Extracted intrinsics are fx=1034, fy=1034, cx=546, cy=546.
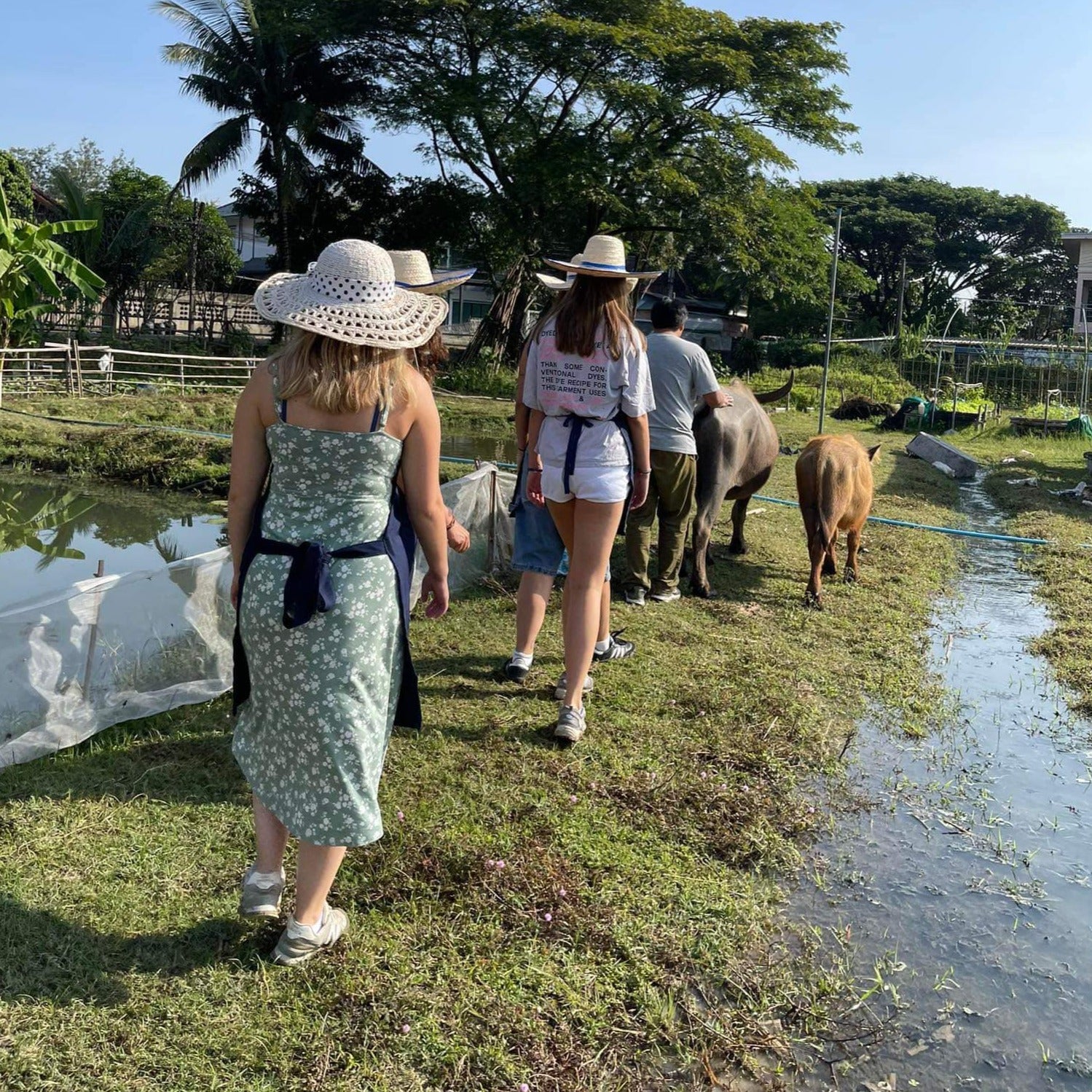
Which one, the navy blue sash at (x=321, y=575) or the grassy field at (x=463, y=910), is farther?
the navy blue sash at (x=321, y=575)

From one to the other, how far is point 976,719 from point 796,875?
76.7 inches

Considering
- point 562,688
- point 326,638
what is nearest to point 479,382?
point 562,688

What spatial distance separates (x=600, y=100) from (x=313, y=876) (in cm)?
2758

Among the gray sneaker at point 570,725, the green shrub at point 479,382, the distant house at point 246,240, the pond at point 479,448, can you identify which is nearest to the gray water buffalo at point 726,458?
the gray sneaker at point 570,725

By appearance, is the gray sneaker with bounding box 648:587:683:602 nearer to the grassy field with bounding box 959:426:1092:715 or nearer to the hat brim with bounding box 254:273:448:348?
the grassy field with bounding box 959:426:1092:715

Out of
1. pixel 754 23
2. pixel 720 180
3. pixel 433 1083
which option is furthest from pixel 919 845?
pixel 754 23

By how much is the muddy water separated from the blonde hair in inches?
76.8

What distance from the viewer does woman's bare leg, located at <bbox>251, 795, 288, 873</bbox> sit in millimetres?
2762

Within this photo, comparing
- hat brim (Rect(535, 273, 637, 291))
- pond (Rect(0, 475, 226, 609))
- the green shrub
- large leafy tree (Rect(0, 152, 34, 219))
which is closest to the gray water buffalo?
hat brim (Rect(535, 273, 637, 291))

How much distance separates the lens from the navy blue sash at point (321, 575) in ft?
8.21

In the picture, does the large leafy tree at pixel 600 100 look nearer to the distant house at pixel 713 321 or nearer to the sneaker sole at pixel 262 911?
the distant house at pixel 713 321

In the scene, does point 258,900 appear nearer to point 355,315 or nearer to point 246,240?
point 355,315

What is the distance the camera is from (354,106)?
28.3 m

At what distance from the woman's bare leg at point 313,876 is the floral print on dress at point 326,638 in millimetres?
40
